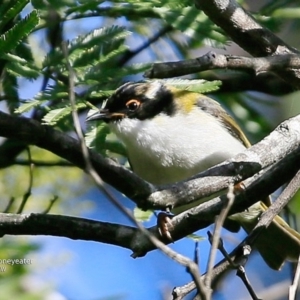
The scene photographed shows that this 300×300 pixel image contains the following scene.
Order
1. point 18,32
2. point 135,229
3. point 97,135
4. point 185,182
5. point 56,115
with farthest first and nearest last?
point 97,135 → point 56,115 → point 18,32 → point 135,229 → point 185,182

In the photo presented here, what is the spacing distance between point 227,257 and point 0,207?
11.6 ft

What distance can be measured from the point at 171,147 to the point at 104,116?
21.6 inches

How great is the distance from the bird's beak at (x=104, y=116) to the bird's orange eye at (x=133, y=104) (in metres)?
0.19

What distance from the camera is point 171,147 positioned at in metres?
5.14

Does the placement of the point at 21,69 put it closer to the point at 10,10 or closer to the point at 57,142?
the point at 10,10

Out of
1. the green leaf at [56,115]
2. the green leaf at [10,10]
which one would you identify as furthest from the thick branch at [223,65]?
the green leaf at [56,115]

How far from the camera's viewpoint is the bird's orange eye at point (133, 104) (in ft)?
17.7

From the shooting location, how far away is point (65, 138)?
389 cm

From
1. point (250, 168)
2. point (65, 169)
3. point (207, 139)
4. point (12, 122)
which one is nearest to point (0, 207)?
point (65, 169)

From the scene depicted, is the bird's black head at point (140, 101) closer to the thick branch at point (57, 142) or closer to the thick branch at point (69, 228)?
the thick branch at point (57, 142)

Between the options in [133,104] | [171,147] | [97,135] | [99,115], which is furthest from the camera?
[133,104]

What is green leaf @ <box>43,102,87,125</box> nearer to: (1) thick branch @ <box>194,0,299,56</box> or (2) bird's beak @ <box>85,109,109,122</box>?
(2) bird's beak @ <box>85,109,109,122</box>

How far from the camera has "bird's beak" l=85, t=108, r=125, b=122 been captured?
15.7 ft

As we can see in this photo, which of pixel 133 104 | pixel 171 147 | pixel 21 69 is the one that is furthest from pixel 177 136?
pixel 21 69
